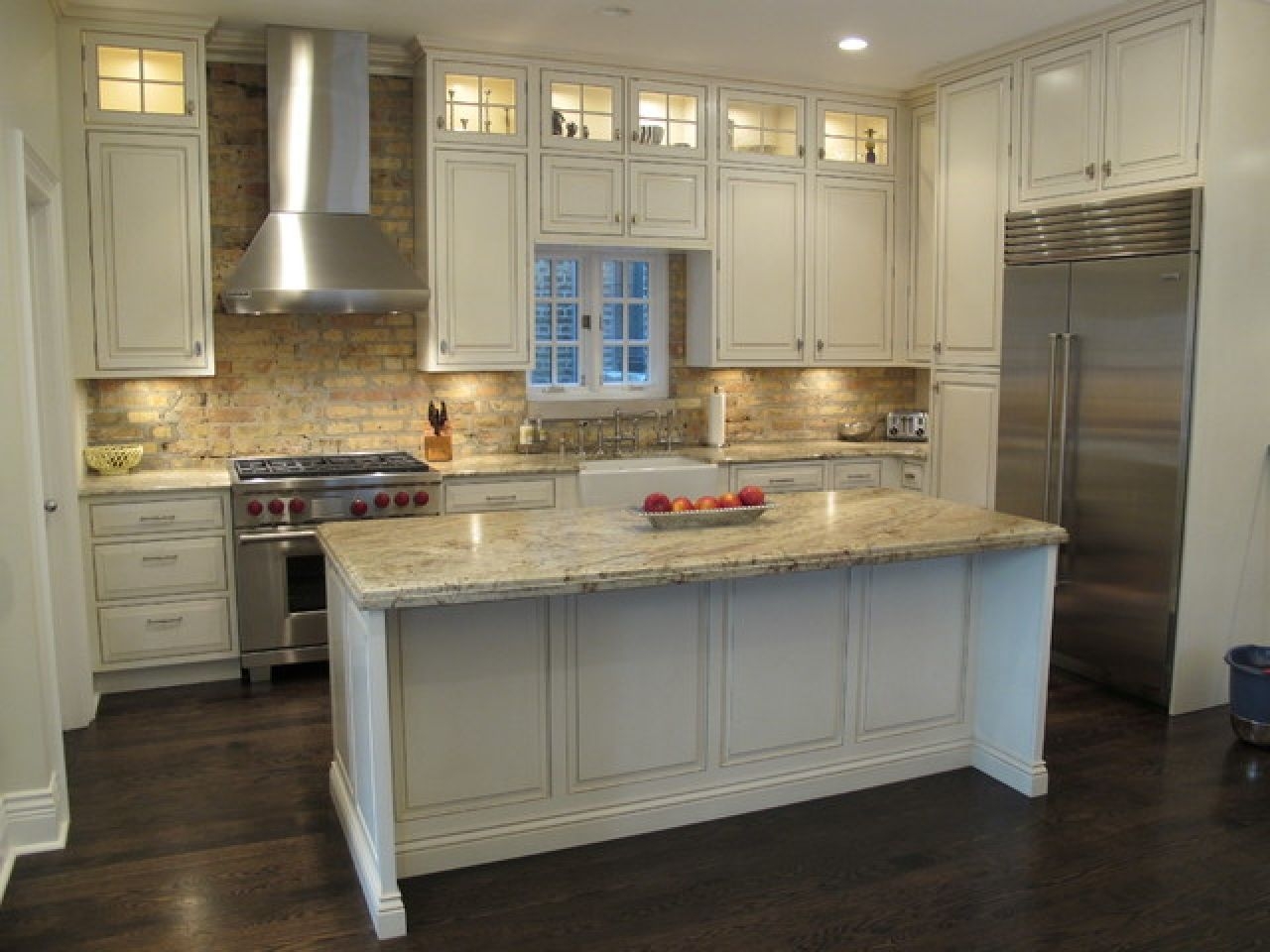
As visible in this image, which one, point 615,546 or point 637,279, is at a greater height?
point 637,279

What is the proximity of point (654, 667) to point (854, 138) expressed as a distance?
391cm

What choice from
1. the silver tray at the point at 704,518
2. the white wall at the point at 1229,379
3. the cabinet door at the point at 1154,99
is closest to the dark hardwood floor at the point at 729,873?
the white wall at the point at 1229,379

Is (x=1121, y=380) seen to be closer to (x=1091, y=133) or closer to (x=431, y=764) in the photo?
(x=1091, y=133)

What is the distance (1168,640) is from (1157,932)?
73.4 inches

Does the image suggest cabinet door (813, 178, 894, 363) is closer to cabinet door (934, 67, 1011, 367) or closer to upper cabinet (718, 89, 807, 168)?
upper cabinet (718, 89, 807, 168)

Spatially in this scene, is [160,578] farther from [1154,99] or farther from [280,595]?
[1154,99]

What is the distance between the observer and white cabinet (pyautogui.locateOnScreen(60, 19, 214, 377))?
4598 millimetres

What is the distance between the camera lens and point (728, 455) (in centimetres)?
570

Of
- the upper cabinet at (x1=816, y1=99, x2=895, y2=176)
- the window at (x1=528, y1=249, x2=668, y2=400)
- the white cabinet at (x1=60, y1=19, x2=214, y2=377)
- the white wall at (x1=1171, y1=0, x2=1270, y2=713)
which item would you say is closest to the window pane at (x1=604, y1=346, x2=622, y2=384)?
the window at (x1=528, y1=249, x2=668, y2=400)

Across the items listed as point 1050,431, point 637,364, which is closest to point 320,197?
point 637,364

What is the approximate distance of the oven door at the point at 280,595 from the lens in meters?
4.71

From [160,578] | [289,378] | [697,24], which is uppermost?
[697,24]

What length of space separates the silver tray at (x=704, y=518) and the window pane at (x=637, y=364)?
2.70 metres

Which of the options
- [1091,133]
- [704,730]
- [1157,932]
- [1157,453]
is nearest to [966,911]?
[1157,932]
